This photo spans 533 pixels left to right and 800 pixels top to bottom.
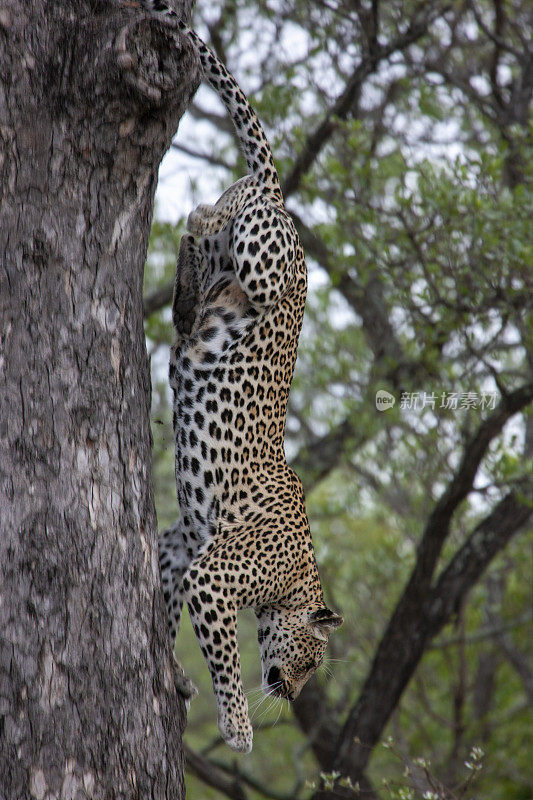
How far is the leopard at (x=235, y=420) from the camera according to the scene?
16.5 feet

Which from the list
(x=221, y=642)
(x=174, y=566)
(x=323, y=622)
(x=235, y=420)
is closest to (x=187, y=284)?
(x=235, y=420)

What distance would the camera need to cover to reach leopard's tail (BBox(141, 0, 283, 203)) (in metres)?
5.16

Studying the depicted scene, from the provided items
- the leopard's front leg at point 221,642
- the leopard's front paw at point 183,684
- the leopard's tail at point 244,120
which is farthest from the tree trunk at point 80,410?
the leopard's tail at point 244,120

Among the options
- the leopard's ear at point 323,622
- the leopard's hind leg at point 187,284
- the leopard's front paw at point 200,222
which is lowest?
the leopard's ear at point 323,622

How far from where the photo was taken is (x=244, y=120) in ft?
17.6

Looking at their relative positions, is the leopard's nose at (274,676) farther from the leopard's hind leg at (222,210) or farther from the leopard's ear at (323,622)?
the leopard's hind leg at (222,210)

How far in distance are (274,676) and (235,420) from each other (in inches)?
71.8

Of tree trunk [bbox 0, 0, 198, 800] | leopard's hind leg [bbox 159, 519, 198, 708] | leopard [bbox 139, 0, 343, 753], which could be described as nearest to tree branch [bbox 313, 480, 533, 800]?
leopard [bbox 139, 0, 343, 753]

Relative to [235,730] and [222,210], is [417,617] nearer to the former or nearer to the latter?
[235,730]

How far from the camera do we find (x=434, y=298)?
8102 millimetres

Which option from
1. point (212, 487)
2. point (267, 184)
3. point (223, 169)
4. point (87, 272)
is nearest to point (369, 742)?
point (212, 487)

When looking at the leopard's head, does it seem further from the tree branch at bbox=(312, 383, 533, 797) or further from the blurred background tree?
the tree branch at bbox=(312, 383, 533, 797)

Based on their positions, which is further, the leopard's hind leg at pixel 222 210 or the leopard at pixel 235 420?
the leopard's hind leg at pixel 222 210

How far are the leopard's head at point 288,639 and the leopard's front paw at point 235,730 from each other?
27.3 inches
